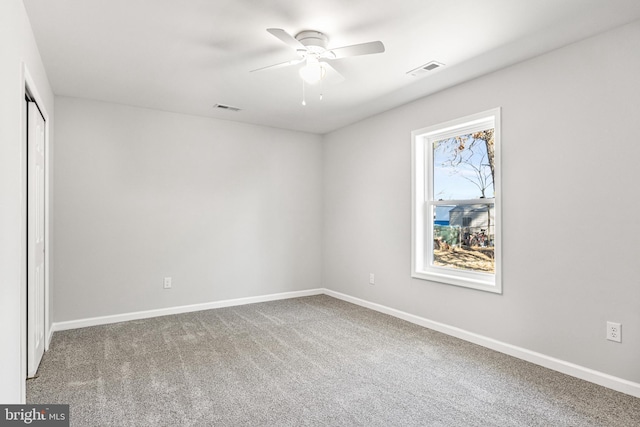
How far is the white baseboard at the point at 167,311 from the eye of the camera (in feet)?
12.5

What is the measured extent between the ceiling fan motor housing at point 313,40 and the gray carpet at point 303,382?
7.81 ft

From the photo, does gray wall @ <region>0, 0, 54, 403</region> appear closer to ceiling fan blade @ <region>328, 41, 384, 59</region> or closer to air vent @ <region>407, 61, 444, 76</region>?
ceiling fan blade @ <region>328, 41, 384, 59</region>

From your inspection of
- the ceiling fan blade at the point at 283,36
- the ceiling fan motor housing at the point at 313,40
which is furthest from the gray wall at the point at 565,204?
the ceiling fan blade at the point at 283,36

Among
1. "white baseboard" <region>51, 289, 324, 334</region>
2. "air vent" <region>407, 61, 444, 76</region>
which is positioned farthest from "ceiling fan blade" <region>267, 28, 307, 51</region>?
"white baseboard" <region>51, 289, 324, 334</region>

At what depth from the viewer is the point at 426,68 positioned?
312cm

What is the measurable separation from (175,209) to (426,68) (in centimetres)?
319

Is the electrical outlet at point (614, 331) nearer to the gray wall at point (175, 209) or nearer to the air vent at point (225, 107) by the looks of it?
the gray wall at point (175, 209)

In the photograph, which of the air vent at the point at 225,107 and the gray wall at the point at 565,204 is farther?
the air vent at the point at 225,107

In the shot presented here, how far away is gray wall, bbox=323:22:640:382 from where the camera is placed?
2.42 m

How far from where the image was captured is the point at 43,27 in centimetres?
246

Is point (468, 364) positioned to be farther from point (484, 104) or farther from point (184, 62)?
point (184, 62)

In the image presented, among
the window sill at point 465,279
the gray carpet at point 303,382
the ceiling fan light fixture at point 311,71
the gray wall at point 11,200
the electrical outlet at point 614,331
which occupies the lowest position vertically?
the gray carpet at point 303,382

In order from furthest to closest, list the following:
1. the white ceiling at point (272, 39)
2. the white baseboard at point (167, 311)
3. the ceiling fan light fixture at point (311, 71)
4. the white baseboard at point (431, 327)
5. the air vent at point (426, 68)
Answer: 1. the white baseboard at point (167, 311)
2. the air vent at point (426, 68)
3. the ceiling fan light fixture at point (311, 71)
4. the white baseboard at point (431, 327)
5. the white ceiling at point (272, 39)

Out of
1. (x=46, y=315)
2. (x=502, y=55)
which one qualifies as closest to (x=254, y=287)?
(x=46, y=315)
